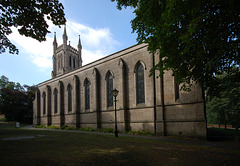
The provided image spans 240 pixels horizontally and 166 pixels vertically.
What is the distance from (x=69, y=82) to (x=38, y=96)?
47.9 feet

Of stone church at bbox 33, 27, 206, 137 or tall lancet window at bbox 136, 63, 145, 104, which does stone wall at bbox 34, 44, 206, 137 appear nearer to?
stone church at bbox 33, 27, 206, 137

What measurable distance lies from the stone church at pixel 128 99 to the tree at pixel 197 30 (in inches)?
91.9

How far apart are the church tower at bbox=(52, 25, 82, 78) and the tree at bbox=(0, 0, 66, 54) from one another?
39.3 meters

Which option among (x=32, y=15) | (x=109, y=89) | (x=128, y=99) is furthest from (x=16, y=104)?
(x=32, y=15)

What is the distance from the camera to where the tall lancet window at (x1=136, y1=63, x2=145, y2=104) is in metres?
18.3

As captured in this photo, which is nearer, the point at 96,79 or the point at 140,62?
the point at 140,62

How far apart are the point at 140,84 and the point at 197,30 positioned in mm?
10985

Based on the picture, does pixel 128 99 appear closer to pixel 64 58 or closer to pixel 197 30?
pixel 197 30

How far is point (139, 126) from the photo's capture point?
693 inches

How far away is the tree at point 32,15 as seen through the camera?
25.1ft

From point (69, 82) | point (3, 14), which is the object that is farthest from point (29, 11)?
point (69, 82)

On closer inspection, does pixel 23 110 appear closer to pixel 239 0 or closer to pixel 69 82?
pixel 69 82

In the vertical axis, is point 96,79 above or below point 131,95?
above

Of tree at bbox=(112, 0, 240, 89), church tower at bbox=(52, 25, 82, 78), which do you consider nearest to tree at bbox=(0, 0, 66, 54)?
tree at bbox=(112, 0, 240, 89)
